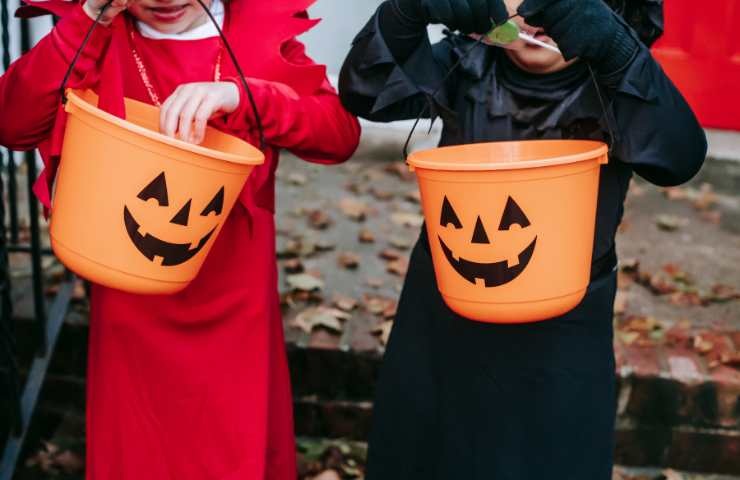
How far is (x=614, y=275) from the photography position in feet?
7.14

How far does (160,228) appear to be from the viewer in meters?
1.84

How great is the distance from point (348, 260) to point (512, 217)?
2.02 metres

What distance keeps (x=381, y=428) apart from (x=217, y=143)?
82cm

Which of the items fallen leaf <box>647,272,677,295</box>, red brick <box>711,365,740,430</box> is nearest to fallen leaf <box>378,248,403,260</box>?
fallen leaf <box>647,272,677,295</box>

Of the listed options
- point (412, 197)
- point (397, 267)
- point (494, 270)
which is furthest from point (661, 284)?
point (494, 270)

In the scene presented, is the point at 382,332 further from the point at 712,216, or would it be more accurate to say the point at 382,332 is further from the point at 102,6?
the point at 712,216

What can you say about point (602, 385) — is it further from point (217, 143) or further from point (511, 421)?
point (217, 143)

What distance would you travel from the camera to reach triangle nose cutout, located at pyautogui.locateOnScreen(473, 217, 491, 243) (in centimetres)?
180

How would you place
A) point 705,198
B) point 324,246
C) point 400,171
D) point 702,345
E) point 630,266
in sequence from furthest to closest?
point 400,171 < point 705,198 < point 324,246 < point 630,266 < point 702,345

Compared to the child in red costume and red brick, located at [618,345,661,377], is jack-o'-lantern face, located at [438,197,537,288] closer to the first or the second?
the child in red costume

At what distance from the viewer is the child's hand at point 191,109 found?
187cm

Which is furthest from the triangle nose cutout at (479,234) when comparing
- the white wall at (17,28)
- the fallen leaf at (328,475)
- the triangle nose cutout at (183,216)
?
the white wall at (17,28)

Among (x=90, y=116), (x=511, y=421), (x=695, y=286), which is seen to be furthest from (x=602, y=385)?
(x=695, y=286)

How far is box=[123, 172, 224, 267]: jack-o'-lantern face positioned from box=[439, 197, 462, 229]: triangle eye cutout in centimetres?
43
